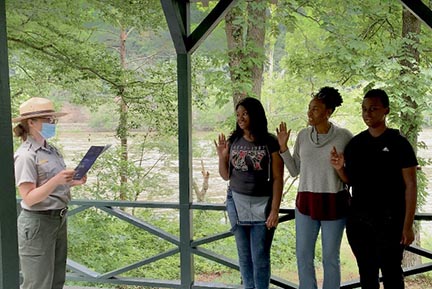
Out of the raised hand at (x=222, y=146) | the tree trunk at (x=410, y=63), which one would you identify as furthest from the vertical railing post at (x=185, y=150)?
the tree trunk at (x=410, y=63)

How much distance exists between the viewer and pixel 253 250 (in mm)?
2461

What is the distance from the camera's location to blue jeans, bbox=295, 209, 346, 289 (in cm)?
229

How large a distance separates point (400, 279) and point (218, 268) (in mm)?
4612

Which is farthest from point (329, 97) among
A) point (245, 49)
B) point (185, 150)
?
point (245, 49)

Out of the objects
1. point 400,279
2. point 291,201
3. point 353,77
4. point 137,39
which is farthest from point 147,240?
point 400,279

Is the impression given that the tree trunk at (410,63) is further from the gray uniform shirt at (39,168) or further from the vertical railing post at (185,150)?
the gray uniform shirt at (39,168)

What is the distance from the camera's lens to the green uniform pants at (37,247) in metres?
1.87

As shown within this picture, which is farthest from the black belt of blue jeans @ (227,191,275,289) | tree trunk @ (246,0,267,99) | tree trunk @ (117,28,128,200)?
tree trunk @ (117,28,128,200)

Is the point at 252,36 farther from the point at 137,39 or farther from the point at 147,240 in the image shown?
the point at 147,240

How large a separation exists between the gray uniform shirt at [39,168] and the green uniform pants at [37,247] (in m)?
0.06

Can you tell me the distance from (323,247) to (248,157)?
65 centimetres

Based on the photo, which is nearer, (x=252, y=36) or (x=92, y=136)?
(x=252, y=36)

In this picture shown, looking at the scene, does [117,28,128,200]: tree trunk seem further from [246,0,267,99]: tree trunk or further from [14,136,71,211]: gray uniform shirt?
[14,136,71,211]: gray uniform shirt

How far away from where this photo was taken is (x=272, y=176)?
2418 mm
